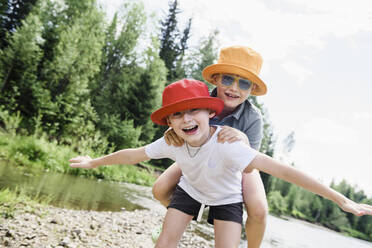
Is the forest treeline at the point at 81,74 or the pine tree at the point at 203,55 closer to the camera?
the forest treeline at the point at 81,74

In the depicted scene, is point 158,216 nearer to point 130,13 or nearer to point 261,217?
point 261,217

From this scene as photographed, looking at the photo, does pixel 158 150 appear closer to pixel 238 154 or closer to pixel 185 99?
pixel 185 99

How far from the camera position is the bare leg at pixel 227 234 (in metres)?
2.23

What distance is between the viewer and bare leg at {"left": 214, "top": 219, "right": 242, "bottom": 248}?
2.23 metres

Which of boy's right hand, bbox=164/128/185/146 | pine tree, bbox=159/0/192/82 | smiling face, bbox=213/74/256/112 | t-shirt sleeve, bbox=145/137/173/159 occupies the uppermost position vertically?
pine tree, bbox=159/0/192/82

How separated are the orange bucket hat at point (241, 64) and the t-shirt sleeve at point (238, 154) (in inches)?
34.5

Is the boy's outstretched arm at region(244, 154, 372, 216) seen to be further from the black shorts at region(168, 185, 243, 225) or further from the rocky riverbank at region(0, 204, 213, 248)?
the rocky riverbank at region(0, 204, 213, 248)

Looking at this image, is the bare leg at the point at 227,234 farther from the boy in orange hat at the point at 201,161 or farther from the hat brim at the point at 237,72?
the hat brim at the point at 237,72

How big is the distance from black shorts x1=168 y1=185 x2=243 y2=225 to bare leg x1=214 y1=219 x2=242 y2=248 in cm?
4

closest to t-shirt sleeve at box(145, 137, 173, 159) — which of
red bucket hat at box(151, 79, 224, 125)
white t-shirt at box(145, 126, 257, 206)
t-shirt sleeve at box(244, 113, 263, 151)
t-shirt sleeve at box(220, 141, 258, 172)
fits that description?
white t-shirt at box(145, 126, 257, 206)

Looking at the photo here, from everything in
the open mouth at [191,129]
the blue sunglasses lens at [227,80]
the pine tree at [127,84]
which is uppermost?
the pine tree at [127,84]

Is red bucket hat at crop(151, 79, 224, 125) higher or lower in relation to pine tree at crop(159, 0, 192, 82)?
lower

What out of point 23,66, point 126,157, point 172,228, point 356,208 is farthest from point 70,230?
point 23,66

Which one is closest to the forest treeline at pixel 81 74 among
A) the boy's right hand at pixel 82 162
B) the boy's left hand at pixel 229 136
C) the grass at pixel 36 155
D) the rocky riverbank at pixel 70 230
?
the grass at pixel 36 155
